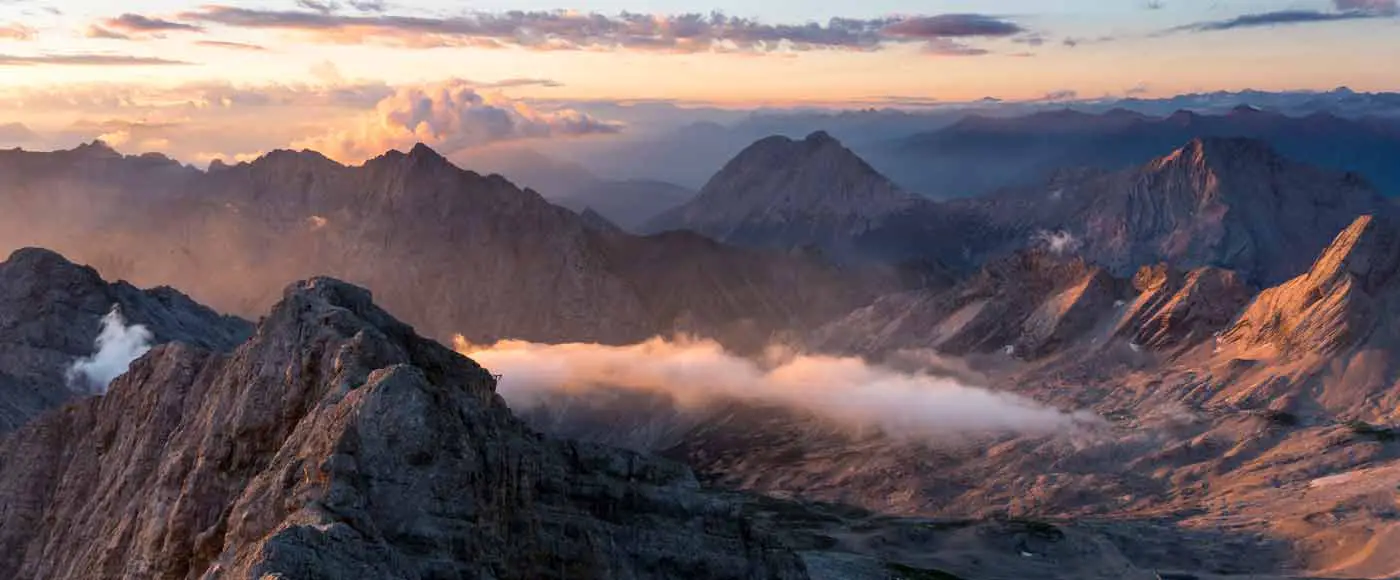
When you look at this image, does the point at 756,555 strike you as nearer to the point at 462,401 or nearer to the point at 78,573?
the point at 462,401

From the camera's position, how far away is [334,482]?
311 feet

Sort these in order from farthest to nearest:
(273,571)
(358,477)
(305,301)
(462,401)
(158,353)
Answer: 1. (158,353)
2. (305,301)
3. (462,401)
4. (358,477)
5. (273,571)

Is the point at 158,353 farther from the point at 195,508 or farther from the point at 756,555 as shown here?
the point at 756,555

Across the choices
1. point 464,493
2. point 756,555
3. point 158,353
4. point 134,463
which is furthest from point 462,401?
point 158,353

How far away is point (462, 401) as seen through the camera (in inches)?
4299

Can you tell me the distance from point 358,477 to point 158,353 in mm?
64977

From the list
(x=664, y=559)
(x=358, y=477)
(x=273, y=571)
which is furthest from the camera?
(x=664, y=559)

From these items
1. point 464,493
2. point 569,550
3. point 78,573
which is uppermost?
point 464,493

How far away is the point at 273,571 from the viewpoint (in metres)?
83.6

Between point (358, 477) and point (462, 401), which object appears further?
point (462, 401)

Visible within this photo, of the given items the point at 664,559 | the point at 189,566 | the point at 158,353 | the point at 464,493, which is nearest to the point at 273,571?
the point at 464,493

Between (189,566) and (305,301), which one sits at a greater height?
(305,301)

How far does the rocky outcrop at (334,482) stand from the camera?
96.2m

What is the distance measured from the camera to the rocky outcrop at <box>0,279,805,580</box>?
9619 cm
